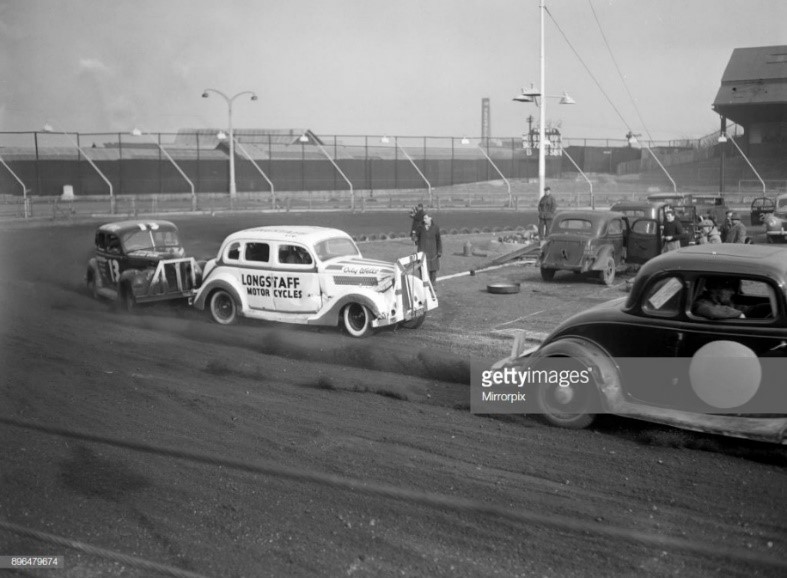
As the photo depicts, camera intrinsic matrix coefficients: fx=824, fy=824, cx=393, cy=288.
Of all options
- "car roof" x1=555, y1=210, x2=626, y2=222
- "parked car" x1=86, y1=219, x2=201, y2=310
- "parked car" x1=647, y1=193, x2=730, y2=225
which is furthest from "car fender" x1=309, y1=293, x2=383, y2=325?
"parked car" x1=647, y1=193, x2=730, y2=225

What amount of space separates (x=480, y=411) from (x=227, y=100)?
42.1 meters

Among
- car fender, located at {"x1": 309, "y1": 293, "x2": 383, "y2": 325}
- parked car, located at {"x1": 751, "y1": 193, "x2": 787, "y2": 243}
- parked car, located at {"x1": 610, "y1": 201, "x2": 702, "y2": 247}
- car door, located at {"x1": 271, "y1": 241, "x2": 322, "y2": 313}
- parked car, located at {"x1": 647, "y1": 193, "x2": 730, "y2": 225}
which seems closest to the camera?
car fender, located at {"x1": 309, "y1": 293, "x2": 383, "y2": 325}

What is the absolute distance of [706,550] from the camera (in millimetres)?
5004

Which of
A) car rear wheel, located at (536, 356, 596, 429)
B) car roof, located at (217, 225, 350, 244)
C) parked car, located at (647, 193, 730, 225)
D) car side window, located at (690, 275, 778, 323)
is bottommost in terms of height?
car rear wheel, located at (536, 356, 596, 429)

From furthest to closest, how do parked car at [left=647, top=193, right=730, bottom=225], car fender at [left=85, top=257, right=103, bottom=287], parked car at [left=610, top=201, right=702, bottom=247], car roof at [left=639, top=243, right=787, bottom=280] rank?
parked car at [left=647, top=193, right=730, bottom=225]
parked car at [left=610, top=201, right=702, bottom=247]
car fender at [left=85, top=257, right=103, bottom=287]
car roof at [left=639, top=243, right=787, bottom=280]

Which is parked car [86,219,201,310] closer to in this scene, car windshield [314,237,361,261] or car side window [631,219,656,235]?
car windshield [314,237,361,261]

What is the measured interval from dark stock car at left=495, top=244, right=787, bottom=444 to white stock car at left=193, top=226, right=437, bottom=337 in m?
4.72

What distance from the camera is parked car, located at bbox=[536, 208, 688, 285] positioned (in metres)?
17.3

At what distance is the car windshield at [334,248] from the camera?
12.8 meters

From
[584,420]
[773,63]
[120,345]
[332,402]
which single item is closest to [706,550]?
[584,420]

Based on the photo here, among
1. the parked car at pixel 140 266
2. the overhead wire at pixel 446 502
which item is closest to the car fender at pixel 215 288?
the parked car at pixel 140 266

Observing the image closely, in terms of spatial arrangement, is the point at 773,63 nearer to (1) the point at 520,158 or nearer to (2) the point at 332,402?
(1) the point at 520,158

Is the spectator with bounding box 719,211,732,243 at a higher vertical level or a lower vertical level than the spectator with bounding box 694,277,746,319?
higher

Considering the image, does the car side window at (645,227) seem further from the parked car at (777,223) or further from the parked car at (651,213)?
the parked car at (777,223)
